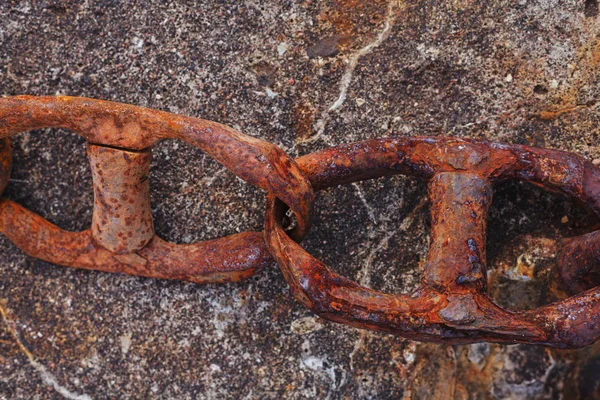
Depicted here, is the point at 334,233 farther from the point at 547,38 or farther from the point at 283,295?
the point at 547,38

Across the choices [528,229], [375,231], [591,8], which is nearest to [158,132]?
[375,231]

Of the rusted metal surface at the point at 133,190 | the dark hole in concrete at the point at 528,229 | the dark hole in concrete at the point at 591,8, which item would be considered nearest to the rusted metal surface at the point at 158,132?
the rusted metal surface at the point at 133,190

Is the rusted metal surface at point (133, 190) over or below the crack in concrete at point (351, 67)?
below

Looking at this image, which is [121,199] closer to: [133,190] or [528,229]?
[133,190]

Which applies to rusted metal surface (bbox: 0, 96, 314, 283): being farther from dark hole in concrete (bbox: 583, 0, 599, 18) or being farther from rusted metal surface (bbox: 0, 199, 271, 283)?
dark hole in concrete (bbox: 583, 0, 599, 18)

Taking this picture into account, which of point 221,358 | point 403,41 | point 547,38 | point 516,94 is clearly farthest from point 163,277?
point 547,38

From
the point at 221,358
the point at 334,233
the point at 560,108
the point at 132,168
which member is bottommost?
the point at 221,358

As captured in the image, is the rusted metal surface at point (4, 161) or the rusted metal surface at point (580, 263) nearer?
the rusted metal surface at point (580, 263)

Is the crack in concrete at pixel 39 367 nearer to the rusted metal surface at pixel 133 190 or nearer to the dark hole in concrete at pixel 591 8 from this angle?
the rusted metal surface at pixel 133 190
